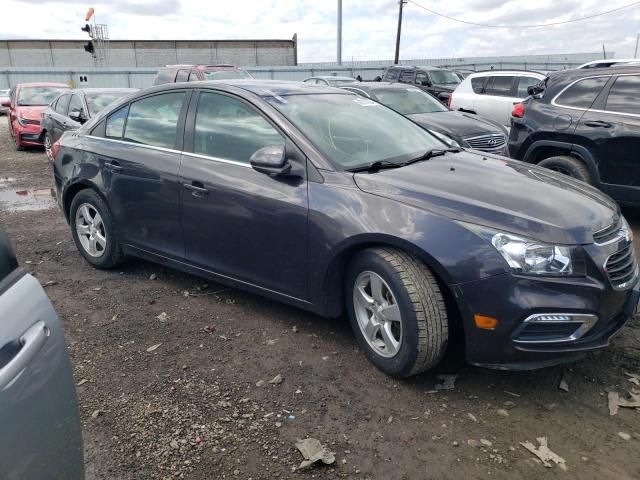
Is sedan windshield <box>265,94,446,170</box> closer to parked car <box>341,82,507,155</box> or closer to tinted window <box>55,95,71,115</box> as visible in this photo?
parked car <box>341,82,507,155</box>

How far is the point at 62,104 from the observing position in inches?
432

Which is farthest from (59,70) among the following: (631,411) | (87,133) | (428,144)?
(631,411)

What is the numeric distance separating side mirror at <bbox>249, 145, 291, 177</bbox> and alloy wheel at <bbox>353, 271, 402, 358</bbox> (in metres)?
0.85

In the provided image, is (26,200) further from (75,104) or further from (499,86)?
(499,86)

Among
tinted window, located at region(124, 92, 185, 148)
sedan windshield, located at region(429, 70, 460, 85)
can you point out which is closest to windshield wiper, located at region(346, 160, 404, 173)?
tinted window, located at region(124, 92, 185, 148)

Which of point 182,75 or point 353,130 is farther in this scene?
point 182,75

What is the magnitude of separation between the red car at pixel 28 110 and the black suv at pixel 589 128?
35.9ft

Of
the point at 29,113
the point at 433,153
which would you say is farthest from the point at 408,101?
the point at 29,113

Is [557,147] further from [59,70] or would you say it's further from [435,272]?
[59,70]

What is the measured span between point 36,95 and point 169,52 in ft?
131

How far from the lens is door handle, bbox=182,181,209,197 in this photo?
152 inches

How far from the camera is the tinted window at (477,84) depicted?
12635 millimetres

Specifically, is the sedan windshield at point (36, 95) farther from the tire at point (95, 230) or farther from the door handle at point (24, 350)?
the door handle at point (24, 350)

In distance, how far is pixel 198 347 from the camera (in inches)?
143
